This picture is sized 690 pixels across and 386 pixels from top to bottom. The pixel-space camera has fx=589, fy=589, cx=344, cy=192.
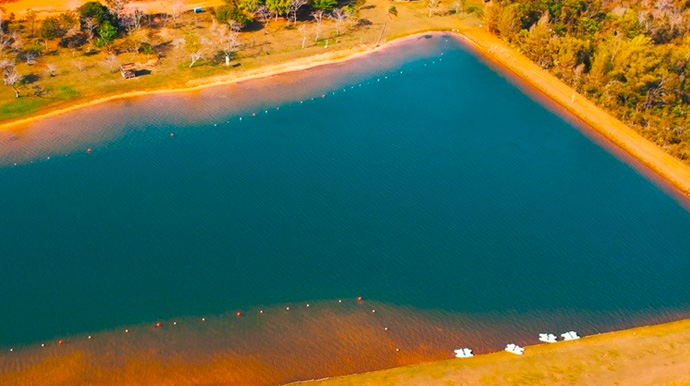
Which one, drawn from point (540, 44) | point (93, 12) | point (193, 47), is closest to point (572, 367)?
point (540, 44)

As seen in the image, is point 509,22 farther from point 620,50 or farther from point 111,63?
point 111,63

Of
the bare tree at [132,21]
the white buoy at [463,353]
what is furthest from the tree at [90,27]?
the white buoy at [463,353]

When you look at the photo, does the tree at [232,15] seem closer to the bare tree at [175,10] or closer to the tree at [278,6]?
the tree at [278,6]

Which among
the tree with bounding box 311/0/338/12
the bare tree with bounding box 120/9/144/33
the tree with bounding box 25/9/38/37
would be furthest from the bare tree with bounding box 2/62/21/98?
the tree with bounding box 311/0/338/12

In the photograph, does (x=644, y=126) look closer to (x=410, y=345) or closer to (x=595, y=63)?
(x=595, y=63)

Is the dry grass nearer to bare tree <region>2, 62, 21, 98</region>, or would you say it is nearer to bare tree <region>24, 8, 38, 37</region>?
bare tree <region>2, 62, 21, 98</region>

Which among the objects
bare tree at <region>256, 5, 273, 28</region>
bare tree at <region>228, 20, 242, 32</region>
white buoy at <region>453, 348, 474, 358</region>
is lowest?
white buoy at <region>453, 348, 474, 358</region>
